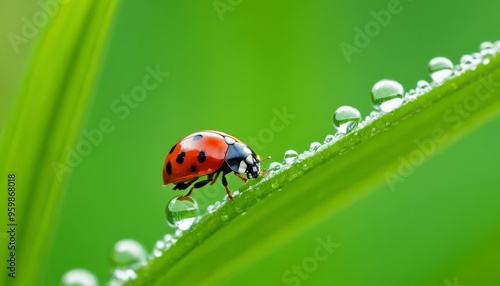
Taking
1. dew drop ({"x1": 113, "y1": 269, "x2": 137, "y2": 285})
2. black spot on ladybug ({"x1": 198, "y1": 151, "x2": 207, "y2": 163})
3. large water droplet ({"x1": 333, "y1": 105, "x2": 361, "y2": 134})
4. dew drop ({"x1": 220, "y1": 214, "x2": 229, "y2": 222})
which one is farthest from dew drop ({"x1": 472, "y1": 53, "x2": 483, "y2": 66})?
black spot on ladybug ({"x1": 198, "y1": 151, "x2": 207, "y2": 163})

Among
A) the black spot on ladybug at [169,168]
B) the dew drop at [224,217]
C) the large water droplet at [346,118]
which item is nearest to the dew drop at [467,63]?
the large water droplet at [346,118]

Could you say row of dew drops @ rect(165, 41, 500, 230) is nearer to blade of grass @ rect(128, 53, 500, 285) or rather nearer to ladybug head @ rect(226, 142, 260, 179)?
blade of grass @ rect(128, 53, 500, 285)

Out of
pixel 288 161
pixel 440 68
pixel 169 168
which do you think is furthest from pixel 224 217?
pixel 169 168

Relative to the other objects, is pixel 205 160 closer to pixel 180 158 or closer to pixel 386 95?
pixel 180 158

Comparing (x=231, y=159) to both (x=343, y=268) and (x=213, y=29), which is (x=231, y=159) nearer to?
(x=343, y=268)

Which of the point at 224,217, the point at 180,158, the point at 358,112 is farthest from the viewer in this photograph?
the point at 180,158
